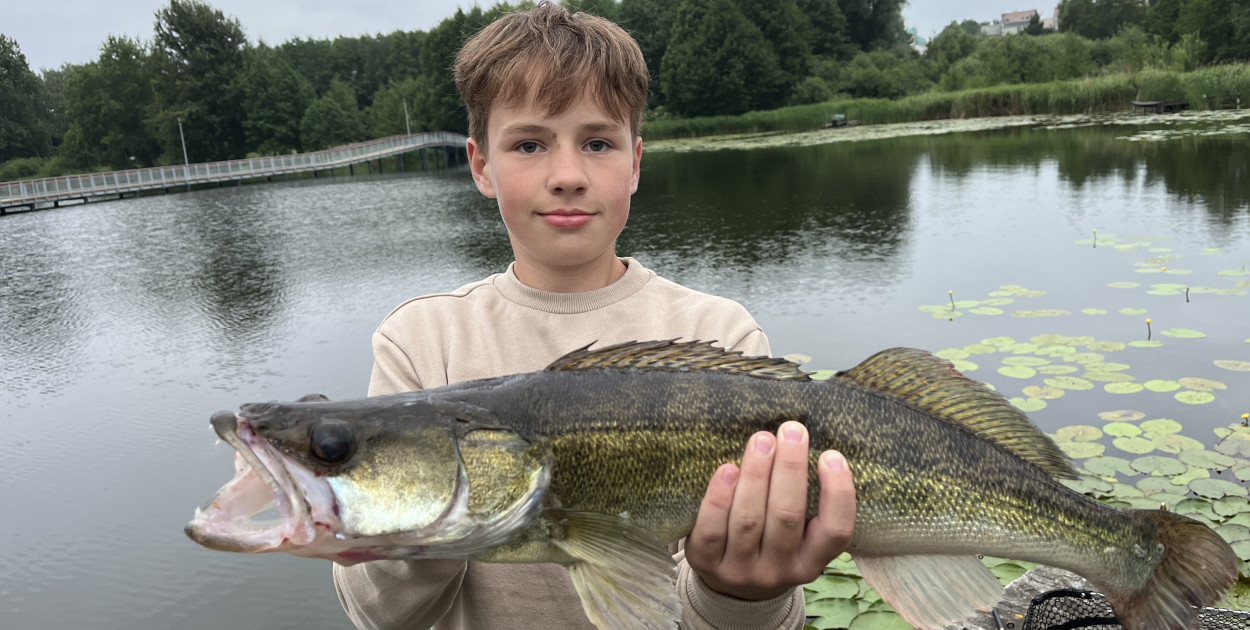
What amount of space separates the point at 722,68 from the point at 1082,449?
58.8 meters

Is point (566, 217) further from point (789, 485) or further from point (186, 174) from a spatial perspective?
point (186, 174)

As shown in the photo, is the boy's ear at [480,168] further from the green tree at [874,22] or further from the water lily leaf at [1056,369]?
the green tree at [874,22]

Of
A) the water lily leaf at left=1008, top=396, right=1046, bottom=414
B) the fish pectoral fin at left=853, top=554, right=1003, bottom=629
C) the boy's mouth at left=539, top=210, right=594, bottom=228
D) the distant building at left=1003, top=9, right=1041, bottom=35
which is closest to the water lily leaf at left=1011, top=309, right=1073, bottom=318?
the water lily leaf at left=1008, top=396, right=1046, bottom=414

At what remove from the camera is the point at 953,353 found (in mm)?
7059

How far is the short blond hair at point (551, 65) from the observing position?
230cm

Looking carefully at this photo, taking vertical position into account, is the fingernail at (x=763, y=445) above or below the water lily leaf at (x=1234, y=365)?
above

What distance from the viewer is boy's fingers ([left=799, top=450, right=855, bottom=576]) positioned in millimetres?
1740

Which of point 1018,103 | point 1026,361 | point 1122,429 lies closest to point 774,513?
point 1122,429

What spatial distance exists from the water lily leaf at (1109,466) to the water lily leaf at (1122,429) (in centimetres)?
41

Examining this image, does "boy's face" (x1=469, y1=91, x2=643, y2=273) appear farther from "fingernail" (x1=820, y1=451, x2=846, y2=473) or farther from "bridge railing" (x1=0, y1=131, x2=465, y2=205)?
"bridge railing" (x1=0, y1=131, x2=465, y2=205)

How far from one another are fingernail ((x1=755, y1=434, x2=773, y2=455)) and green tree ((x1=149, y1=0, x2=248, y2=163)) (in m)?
76.3

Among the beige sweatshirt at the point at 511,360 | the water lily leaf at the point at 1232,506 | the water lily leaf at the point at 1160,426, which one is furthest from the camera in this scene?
the water lily leaf at the point at 1160,426

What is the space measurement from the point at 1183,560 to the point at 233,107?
256 feet

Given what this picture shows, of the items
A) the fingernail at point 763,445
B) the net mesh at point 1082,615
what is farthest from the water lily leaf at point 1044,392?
the fingernail at point 763,445
